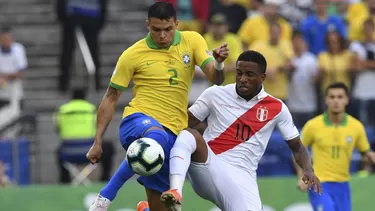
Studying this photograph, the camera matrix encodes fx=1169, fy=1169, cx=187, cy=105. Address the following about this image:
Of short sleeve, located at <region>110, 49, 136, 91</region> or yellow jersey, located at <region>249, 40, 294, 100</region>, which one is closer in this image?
short sleeve, located at <region>110, 49, 136, 91</region>

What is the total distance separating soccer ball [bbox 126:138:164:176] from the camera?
36.3 ft

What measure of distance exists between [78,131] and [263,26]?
3503 mm

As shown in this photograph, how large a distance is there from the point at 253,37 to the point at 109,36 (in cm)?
332

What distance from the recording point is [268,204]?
55.7 ft

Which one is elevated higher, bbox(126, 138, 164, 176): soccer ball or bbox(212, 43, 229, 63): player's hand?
bbox(212, 43, 229, 63): player's hand

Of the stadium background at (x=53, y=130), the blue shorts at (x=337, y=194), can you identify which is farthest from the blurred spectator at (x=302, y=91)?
the blue shorts at (x=337, y=194)

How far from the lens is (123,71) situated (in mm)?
11805

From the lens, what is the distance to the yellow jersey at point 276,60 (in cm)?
1834

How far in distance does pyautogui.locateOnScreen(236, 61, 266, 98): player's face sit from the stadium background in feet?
17.0

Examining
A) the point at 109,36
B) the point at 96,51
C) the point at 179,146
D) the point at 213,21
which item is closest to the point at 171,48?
the point at 179,146

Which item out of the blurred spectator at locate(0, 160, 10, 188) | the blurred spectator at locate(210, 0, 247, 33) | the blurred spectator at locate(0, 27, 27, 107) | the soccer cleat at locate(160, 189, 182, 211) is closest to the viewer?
the soccer cleat at locate(160, 189, 182, 211)

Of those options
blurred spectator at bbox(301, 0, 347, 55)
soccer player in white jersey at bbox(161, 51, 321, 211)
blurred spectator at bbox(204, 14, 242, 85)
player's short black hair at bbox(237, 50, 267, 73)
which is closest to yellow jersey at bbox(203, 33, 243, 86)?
blurred spectator at bbox(204, 14, 242, 85)

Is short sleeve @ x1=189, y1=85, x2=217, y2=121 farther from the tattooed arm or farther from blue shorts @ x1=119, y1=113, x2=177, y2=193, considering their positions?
the tattooed arm

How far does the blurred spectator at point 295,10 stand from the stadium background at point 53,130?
0.07 metres
